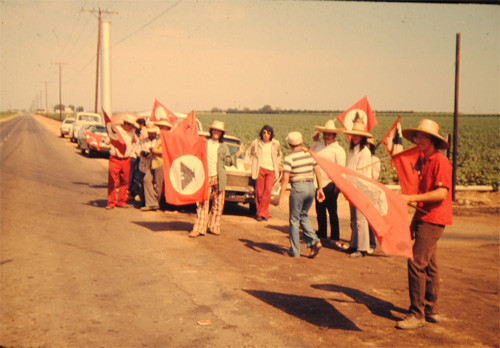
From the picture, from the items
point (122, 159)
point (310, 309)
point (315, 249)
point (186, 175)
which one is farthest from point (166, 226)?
point (310, 309)

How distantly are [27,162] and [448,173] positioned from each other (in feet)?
62.1

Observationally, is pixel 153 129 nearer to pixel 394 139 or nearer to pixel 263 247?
pixel 263 247

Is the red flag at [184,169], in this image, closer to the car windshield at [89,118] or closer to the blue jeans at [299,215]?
the blue jeans at [299,215]

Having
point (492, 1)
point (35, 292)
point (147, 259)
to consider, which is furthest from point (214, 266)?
point (492, 1)

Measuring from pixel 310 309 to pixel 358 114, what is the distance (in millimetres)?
5752

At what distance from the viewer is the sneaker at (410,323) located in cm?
493

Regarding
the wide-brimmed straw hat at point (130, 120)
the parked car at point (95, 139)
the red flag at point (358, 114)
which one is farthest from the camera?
the parked car at point (95, 139)

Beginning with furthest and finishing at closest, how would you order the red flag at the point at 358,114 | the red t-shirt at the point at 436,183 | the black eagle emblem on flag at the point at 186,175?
the red flag at the point at 358,114 < the black eagle emblem on flag at the point at 186,175 < the red t-shirt at the point at 436,183

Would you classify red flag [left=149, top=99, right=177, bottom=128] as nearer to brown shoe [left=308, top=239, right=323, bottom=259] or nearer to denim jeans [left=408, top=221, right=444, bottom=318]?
brown shoe [left=308, top=239, right=323, bottom=259]

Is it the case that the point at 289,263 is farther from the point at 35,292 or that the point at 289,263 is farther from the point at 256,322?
the point at 35,292

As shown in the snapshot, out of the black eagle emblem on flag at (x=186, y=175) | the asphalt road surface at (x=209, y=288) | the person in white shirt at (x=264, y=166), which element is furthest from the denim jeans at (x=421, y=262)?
the person in white shirt at (x=264, y=166)

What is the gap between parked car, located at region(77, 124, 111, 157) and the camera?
2355cm

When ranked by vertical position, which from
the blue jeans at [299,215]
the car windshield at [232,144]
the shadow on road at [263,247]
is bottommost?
the shadow on road at [263,247]

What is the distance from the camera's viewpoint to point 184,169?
28.1 feet
